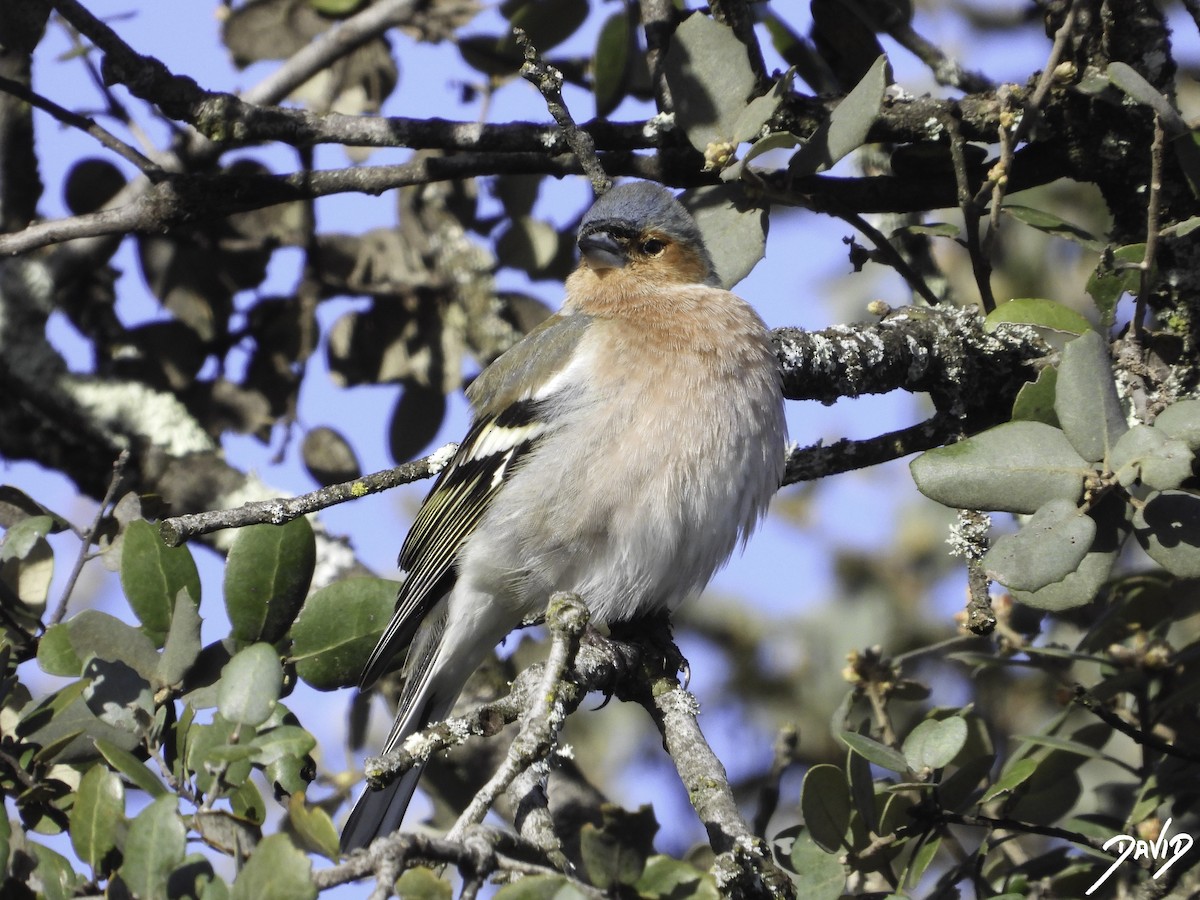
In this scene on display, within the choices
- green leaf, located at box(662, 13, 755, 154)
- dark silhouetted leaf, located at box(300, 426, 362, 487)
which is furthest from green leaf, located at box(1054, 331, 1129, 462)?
dark silhouetted leaf, located at box(300, 426, 362, 487)

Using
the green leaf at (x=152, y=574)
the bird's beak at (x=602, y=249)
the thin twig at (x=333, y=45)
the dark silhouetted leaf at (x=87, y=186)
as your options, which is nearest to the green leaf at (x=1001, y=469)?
the green leaf at (x=152, y=574)

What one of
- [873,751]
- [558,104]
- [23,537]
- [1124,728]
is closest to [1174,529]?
[1124,728]

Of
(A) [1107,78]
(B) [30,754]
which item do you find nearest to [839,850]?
(B) [30,754]

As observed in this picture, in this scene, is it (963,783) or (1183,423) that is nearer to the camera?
(1183,423)

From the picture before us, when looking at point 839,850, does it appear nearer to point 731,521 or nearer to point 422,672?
point 731,521

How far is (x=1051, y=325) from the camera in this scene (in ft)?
9.47

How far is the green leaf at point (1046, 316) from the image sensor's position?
2898 mm

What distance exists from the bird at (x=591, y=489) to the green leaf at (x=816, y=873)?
115 cm

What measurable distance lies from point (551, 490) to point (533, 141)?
1044 millimetres

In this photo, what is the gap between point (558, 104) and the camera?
3.13 meters

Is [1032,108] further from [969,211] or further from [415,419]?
[415,419]

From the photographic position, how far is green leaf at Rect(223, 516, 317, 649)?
9.01 ft

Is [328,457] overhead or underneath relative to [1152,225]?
overhead

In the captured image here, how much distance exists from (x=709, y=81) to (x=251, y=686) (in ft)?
6.43
